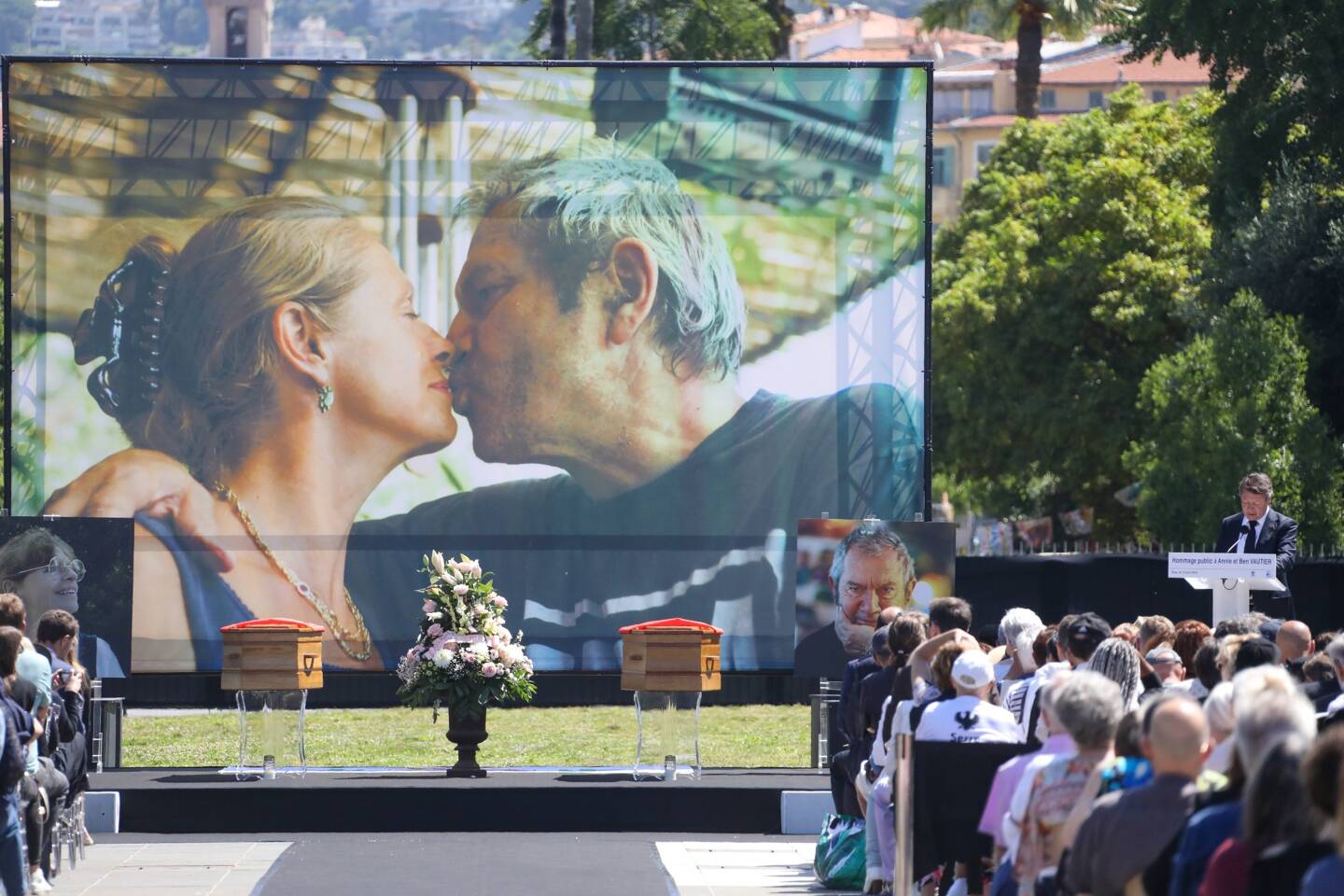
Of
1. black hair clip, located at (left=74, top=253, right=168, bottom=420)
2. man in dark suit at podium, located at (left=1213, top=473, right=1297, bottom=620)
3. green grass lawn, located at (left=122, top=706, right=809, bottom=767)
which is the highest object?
black hair clip, located at (left=74, top=253, right=168, bottom=420)

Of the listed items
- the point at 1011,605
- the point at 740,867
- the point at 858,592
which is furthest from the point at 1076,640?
the point at 1011,605

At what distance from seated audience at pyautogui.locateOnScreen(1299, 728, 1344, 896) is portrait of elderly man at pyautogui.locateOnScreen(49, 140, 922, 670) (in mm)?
11637

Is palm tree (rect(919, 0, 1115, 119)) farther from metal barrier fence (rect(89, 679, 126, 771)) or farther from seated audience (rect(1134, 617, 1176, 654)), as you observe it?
seated audience (rect(1134, 617, 1176, 654))

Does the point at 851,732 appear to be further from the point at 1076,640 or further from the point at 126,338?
the point at 126,338

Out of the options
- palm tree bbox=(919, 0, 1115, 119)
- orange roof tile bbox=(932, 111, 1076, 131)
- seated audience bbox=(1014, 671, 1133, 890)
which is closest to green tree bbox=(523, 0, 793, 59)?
palm tree bbox=(919, 0, 1115, 119)

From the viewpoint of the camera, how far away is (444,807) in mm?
12750

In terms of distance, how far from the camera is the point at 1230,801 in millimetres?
4770

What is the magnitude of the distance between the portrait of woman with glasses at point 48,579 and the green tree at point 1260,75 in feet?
48.0

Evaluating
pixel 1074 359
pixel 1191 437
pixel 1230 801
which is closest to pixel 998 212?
pixel 1074 359

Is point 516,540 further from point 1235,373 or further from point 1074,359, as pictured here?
point 1074,359

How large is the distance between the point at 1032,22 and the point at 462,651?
22.1m

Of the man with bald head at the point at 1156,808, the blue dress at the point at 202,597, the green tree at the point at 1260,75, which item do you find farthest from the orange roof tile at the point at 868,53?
the man with bald head at the point at 1156,808

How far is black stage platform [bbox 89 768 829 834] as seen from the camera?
12656 mm

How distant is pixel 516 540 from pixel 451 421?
990 mm
